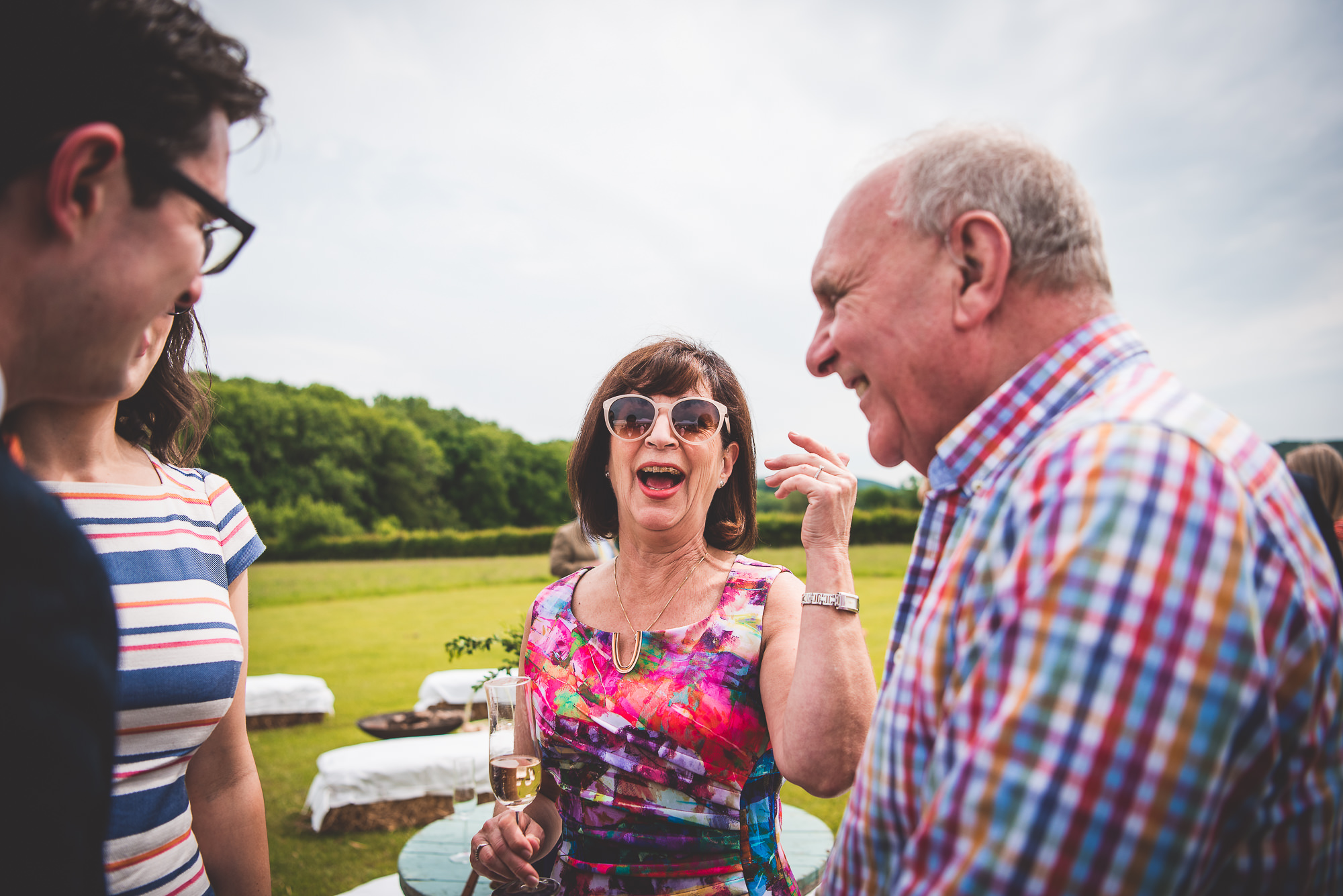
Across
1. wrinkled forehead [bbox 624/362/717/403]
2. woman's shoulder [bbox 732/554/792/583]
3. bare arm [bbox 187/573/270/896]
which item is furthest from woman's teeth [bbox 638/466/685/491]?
bare arm [bbox 187/573/270/896]

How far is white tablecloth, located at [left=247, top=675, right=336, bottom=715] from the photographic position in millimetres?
9867

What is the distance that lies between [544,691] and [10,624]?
1855 millimetres

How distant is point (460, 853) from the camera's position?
365 centimetres

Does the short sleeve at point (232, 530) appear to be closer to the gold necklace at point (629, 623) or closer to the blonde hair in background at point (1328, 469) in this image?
the gold necklace at point (629, 623)

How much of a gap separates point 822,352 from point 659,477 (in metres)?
1.40

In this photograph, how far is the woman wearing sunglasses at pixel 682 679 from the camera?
2.04 m

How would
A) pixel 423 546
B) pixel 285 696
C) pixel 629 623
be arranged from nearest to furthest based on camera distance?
pixel 629 623, pixel 285 696, pixel 423 546

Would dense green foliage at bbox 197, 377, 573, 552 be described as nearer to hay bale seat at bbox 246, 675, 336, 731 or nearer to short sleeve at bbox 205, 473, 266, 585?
hay bale seat at bbox 246, 675, 336, 731

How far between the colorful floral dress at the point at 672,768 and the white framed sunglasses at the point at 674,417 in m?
0.72

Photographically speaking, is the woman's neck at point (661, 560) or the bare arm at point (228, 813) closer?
the bare arm at point (228, 813)

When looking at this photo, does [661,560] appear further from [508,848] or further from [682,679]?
[508,848]

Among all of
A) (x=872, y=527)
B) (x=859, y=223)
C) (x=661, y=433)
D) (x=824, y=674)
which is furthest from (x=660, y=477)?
(x=872, y=527)

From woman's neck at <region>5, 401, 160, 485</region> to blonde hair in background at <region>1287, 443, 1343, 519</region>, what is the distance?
793cm

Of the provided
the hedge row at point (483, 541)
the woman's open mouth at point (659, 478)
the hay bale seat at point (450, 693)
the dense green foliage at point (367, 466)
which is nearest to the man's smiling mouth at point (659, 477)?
the woman's open mouth at point (659, 478)
